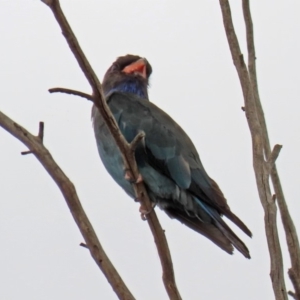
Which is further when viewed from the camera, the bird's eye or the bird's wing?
the bird's eye

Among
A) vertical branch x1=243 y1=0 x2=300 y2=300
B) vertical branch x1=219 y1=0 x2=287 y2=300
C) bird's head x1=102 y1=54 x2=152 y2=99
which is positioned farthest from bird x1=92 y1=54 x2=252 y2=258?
vertical branch x1=219 y1=0 x2=287 y2=300

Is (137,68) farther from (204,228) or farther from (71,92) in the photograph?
(71,92)

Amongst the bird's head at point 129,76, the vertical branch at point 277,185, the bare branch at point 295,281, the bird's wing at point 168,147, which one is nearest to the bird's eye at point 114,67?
the bird's head at point 129,76

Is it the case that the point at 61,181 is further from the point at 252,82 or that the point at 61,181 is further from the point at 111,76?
the point at 111,76

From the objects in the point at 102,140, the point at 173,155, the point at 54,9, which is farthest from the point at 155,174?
the point at 54,9

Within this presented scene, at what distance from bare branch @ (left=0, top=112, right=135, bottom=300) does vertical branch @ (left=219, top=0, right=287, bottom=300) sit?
19.9 inches

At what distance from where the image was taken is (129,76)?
186 inches

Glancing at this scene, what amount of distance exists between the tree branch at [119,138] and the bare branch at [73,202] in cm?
24

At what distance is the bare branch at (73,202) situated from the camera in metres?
2.24

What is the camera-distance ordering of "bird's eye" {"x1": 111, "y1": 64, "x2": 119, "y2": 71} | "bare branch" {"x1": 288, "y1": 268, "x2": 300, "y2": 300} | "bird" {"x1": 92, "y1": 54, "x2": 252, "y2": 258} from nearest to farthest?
"bare branch" {"x1": 288, "y1": 268, "x2": 300, "y2": 300}
"bird" {"x1": 92, "y1": 54, "x2": 252, "y2": 258}
"bird's eye" {"x1": 111, "y1": 64, "x2": 119, "y2": 71}

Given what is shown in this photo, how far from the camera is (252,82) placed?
2.76m

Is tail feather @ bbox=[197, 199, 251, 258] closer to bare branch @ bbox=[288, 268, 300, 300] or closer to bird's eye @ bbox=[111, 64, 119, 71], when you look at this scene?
→ bare branch @ bbox=[288, 268, 300, 300]

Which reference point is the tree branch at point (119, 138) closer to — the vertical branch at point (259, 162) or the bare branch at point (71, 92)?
the bare branch at point (71, 92)

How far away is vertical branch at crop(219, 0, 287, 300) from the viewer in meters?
2.31
